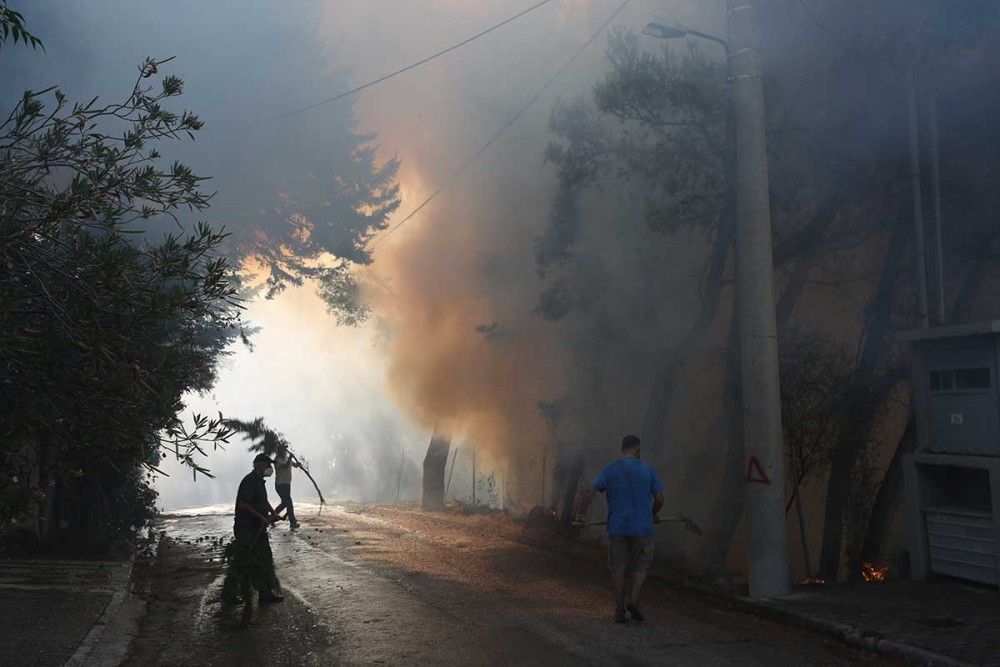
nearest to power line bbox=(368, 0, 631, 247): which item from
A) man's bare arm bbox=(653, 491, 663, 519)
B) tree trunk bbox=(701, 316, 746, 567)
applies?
tree trunk bbox=(701, 316, 746, 567)

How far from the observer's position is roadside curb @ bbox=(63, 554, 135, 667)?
24.0 ft

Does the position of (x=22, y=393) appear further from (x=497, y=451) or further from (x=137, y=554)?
(x=497, y=451)

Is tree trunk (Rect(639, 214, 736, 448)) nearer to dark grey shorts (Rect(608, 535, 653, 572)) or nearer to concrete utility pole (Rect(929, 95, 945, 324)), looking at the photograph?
concrete utility pole (Rect(929, 95, 945, 324))

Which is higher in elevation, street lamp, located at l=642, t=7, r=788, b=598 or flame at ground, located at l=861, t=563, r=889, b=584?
street lamp, located at l=642, t=7, r=788, b=598

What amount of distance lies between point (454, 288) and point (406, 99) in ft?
16.6

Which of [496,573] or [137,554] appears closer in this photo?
[496,573]

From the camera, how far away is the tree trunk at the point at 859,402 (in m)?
12.5

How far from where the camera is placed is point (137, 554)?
48.7 ft

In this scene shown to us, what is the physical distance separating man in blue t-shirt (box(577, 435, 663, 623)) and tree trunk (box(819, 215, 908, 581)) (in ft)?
17.2

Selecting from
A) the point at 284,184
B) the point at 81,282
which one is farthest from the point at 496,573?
the point at 284,184

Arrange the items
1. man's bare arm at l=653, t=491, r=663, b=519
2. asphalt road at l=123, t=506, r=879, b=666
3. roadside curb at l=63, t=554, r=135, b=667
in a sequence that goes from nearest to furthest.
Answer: asphalt road at l=123, t=506, r=879, b=666 → roadside curb at l=63, t=554, r=135, b=667 → man's bare arm at l=653, t=491, r=663, b=519

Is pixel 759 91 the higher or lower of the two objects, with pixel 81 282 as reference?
higher

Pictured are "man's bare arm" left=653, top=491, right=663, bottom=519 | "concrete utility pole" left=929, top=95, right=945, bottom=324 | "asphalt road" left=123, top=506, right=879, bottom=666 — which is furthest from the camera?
"concrete utility pole" left=929, top=95, right=945, bottom=324

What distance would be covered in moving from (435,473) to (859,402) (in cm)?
→ 1629
